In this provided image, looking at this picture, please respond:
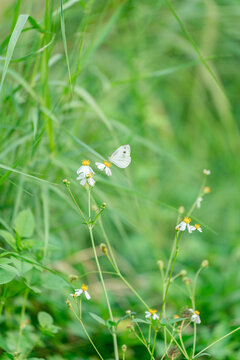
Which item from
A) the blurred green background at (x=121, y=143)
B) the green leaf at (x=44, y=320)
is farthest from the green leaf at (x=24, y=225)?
the green leaf at (x=44, y=320)

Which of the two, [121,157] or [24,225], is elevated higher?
[121,157]

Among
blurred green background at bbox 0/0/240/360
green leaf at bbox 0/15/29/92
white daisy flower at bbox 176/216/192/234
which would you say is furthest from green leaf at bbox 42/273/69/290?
green leaf at bbox 0/15/29/92

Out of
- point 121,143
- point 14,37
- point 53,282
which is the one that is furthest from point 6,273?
point 121,143

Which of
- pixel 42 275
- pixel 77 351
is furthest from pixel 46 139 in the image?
pixel 77 351

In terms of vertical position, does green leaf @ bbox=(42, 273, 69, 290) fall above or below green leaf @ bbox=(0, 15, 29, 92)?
below

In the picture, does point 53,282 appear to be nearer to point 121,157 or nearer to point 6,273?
point 6,273

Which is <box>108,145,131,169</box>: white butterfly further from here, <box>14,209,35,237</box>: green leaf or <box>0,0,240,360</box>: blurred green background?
<box>14,209,35,237</box>: green leaf

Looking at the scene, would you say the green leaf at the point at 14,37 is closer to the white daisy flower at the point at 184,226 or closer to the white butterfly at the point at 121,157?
the white butterfly at the point at 121,157
